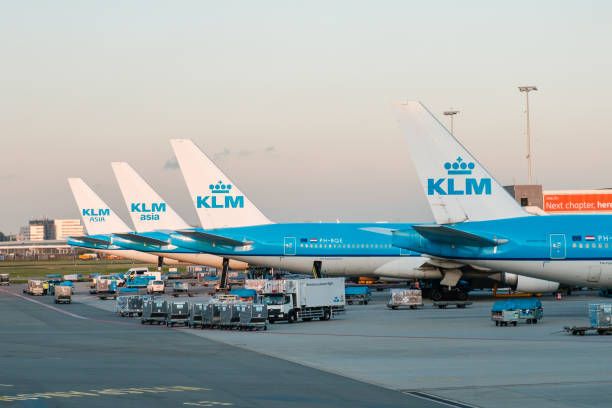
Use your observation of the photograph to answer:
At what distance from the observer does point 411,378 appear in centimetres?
2492

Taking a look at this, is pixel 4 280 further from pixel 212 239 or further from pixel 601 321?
pixel 601 321

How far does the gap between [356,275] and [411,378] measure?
41965 millimetres

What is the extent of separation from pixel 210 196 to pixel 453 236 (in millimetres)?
30013

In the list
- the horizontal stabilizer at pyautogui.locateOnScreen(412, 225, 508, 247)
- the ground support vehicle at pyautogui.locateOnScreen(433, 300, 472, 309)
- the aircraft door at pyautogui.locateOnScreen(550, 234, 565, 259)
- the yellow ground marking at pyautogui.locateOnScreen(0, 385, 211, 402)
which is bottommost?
the yellow ground marking at pyautogui.locateOnScreen(0, 385, 211, 402)

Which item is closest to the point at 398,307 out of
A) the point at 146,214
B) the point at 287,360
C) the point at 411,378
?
the point at 287,360

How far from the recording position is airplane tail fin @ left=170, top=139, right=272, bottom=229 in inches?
2618

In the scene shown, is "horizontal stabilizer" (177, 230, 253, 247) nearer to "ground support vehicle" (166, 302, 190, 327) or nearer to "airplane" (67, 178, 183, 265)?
"ground support vehicle" (166, 302, 190, 327)

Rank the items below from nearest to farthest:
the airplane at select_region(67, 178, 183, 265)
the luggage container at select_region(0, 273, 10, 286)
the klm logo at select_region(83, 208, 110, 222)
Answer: the airplane at select_region(67, 178, 183, 265) → the klm logo at select_region(83, 208, 110, 222) → the luggage container at select_region(0, 273, 10, 286)

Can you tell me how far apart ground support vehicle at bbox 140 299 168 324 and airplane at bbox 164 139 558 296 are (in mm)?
15246

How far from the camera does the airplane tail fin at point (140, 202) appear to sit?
90812mm

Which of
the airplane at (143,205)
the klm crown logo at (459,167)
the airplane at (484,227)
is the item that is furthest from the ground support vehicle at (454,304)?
the airplane at (143,205)

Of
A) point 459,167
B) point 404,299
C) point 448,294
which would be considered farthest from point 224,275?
point 459,167

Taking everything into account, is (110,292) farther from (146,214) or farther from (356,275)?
(356,275)

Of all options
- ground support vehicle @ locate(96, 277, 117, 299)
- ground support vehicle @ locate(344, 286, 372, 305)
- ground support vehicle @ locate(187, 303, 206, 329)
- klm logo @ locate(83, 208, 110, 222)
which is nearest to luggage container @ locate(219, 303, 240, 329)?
ground support vehicle @ locate(187, 303, 206, 329)
